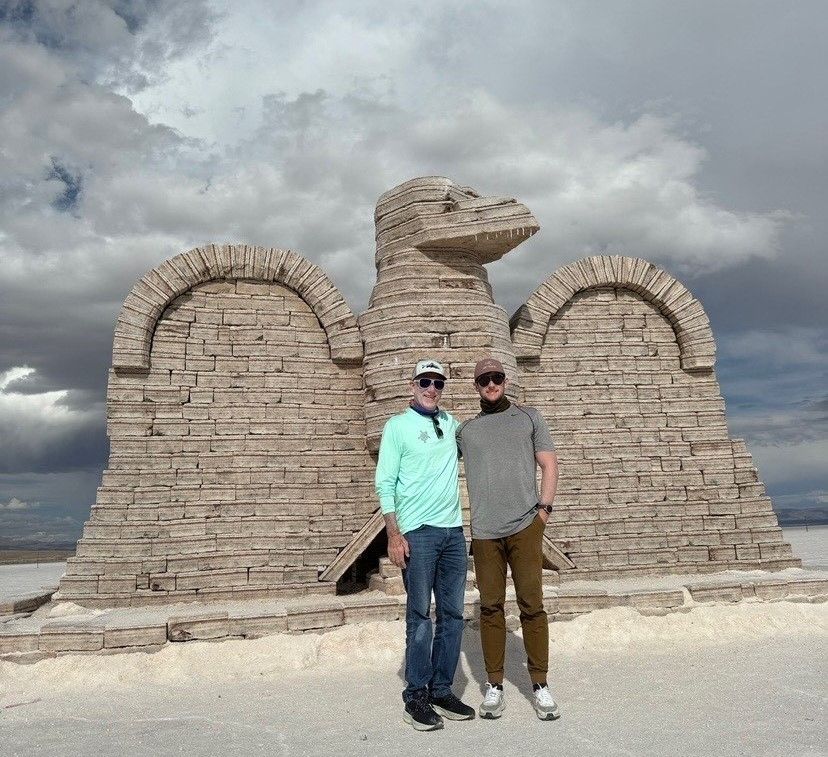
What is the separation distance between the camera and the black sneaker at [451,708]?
12.7 feet

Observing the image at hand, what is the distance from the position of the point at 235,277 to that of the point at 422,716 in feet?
20.5

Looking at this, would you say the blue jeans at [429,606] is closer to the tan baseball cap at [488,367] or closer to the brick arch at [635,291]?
the tan baseball cap at [488,367]

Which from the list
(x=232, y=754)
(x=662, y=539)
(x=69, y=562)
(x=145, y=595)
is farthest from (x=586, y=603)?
(x=69, y=562)

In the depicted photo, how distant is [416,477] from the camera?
4062 mm

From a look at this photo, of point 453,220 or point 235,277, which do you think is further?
point 235,277

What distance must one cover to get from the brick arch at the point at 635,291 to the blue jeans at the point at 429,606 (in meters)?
5.48

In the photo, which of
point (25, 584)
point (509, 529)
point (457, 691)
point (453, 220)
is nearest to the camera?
point (509, 529)

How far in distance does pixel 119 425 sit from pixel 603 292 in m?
7.00

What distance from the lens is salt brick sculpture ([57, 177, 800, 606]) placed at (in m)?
7.32

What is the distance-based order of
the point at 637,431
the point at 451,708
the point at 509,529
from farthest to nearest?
the point at 637,431
the point at 509,529
the point at 451,708

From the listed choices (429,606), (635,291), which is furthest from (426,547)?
(635,291)

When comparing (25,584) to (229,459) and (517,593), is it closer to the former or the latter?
(229,459)

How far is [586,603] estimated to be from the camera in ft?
20.4

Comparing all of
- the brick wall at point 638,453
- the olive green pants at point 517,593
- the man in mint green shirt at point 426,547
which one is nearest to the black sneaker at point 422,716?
the man in mint green shirt at point 426,547
